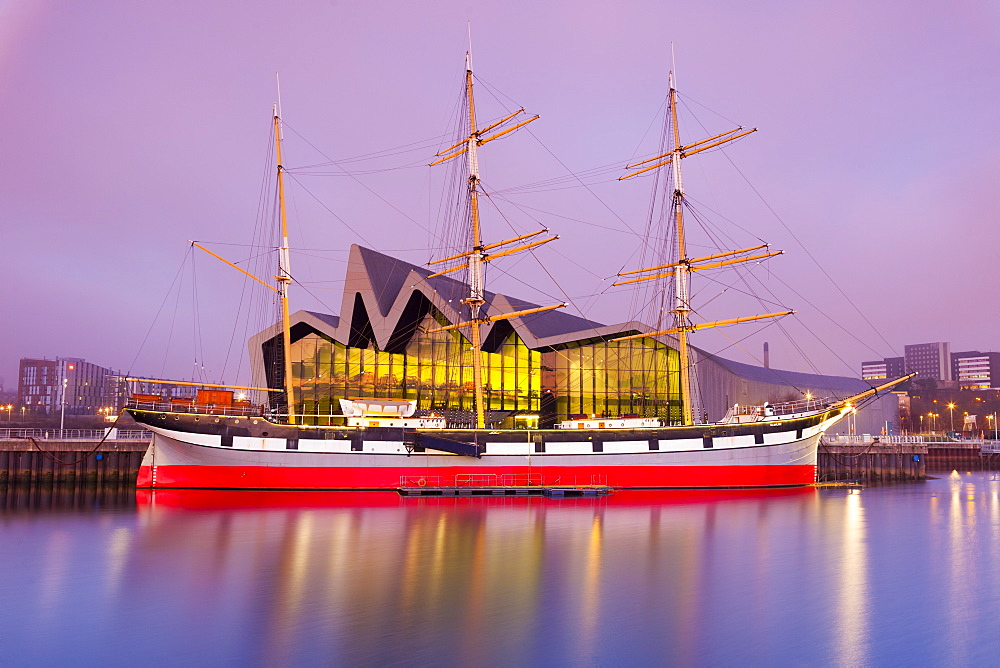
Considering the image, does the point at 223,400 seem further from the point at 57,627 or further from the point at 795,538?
the point at 795,538

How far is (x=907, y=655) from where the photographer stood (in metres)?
11.7

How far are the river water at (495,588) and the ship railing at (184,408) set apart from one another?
7.36 m

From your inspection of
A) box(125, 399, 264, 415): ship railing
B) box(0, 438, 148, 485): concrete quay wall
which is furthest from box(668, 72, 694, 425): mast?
box(0, 438, 148, 485): concrete quay wall

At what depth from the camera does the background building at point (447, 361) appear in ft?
151

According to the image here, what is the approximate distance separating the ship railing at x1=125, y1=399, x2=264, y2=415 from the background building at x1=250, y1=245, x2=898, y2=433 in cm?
1023

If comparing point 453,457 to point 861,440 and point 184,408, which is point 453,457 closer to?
point 184,408

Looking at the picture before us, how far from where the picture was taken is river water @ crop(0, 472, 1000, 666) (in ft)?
37.9

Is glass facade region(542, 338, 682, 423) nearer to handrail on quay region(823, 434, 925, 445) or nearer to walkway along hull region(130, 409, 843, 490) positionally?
walkway along hull region(130, 409, 843, 490)

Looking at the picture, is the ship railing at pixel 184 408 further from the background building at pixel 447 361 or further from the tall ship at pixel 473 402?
the background building at pixel 447 361

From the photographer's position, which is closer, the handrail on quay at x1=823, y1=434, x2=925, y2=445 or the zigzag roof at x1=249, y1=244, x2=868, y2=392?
the zigzag roof at x1=249, y1=244, x2=868, y2=392

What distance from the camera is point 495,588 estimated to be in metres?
15.0

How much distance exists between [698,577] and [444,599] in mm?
6176

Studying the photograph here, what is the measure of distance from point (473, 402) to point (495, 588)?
31134mm

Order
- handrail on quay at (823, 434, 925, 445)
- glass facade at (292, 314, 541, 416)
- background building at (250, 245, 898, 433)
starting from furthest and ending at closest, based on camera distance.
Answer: handrail on quay at (823, 434, 925, 445) → glass facade at (292, 314, 541, 416) → background building at (250, 245, 898, 433)
